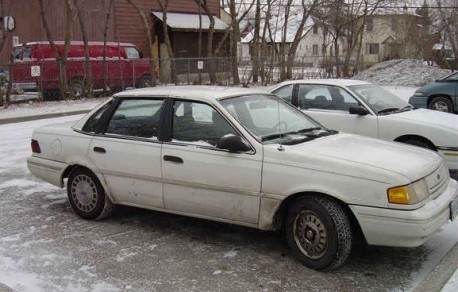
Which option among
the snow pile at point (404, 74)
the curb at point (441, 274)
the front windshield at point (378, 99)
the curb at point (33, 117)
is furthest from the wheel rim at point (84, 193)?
the snow pile at point (404, 74)

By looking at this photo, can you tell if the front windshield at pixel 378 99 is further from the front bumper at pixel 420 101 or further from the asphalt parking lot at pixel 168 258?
the front bumper at pixel 420 101

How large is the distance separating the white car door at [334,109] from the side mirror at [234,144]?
142 inches

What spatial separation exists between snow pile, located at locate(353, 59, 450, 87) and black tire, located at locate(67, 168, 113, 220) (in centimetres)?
2455

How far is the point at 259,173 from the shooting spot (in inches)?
179

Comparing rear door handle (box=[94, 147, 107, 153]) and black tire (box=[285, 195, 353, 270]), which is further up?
rear door handle (box=[94, 147, 107, 153])

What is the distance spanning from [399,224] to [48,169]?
12.7 feet

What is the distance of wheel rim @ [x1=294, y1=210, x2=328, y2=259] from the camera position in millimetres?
4309

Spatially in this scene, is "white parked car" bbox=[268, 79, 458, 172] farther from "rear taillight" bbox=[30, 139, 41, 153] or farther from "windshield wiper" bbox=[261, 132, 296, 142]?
"rear taillight" bbox=[30, 139, 41, 153]

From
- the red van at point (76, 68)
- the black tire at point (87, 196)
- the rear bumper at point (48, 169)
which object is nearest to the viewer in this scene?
the black tire at point (87, 196)

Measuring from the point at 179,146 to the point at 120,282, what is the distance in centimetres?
139

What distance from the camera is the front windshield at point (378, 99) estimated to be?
803 centimetres

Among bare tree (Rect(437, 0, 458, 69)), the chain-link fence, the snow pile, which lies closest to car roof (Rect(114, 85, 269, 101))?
the chain-link fence

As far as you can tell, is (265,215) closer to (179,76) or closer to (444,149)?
(444,149)

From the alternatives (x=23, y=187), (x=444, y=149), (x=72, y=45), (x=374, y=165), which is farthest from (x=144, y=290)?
(x=72, y=45)
